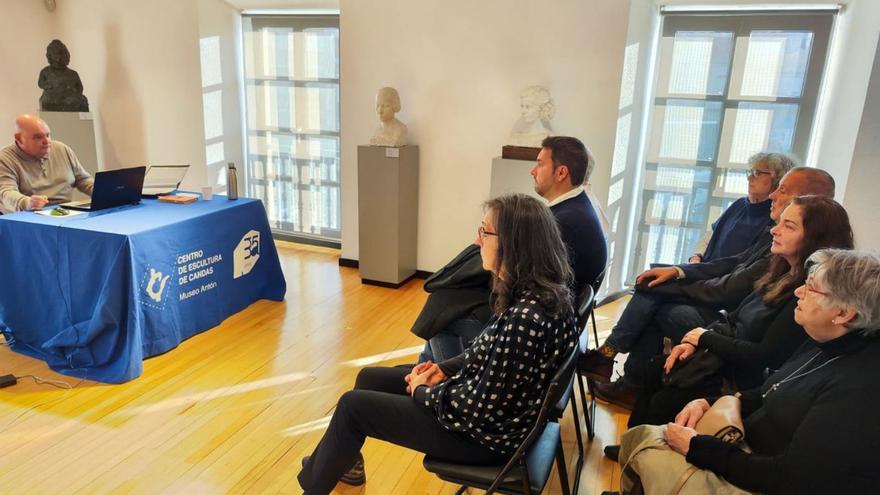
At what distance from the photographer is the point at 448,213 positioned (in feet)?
15.2

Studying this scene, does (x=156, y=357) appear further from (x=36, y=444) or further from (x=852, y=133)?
(x=852, y=133)

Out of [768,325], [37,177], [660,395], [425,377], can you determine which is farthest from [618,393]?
[37,177]

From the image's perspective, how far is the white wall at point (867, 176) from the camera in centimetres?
302

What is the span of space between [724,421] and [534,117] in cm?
275

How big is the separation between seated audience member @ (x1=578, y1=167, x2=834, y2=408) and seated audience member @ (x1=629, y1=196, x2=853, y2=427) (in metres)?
0.31

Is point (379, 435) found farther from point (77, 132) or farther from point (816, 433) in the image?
point (77, 132)

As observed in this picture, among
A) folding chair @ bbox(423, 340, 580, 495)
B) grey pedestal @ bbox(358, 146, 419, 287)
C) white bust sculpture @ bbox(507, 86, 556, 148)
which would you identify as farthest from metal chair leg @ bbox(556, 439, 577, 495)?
grey pedestal @ bbox(358, 146, 419, 287)

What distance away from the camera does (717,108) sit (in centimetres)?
412

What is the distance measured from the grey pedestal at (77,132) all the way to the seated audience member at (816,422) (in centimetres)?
551

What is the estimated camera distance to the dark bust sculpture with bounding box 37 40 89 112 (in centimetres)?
525

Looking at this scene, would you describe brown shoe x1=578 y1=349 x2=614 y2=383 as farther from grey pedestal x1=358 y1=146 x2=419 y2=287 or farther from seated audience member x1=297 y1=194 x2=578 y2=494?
grey pedestal x1=358 y1=146 x2=419 y2=287

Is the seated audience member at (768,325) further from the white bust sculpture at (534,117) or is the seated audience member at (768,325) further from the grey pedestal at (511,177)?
the white bust sculpture at (534,117)

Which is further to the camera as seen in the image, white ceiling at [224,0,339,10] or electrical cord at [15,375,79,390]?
white ceiling at [224,0,339,10]

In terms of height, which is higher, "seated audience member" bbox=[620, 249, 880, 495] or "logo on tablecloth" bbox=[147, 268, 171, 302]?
"seated audience member" bbox=[620, 249, 880, 495]
